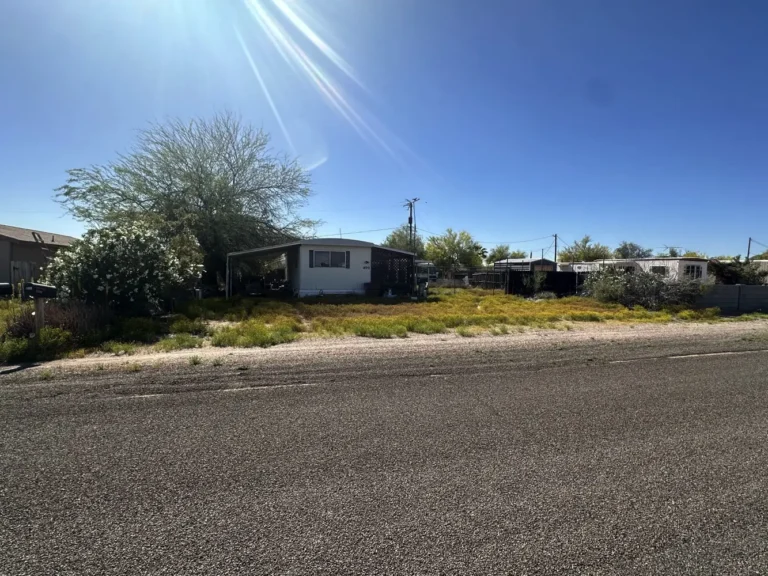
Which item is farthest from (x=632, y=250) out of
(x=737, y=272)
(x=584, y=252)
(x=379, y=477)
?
(x=379, y=477)

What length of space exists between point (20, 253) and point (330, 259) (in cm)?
1615

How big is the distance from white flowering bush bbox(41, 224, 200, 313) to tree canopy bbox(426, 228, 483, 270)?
1645 inches

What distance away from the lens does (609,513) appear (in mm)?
2551

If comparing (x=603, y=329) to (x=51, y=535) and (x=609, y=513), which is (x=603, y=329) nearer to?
(x=609, y=513)

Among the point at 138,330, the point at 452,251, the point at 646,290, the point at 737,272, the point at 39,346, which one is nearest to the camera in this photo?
the point at 39,346

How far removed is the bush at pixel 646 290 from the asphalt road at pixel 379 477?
13323 millimetres

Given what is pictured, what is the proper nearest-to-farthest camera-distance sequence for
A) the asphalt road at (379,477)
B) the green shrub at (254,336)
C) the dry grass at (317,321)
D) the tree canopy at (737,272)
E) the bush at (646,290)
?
the asphalt road at (379,477) → the green shrub at (254,336) → the dry grass at (317,321) → the bush at (646,290) → the tree canopy at (737,272)

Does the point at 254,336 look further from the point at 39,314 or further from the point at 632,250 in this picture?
the point at 632,250

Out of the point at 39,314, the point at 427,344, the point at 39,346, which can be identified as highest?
the point at 39,314

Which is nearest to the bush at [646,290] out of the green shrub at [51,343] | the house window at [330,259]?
the house window at [330,259]

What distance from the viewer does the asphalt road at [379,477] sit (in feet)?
7.11

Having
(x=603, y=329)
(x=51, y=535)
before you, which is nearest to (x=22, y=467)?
(x=51, y=535)

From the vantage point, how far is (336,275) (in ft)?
68.1

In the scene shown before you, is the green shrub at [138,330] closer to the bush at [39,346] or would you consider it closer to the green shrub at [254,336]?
the bush at [39,346]
